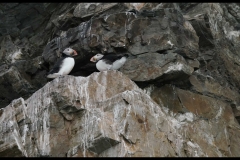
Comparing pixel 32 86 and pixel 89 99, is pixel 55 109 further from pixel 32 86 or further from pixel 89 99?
pixel 32 86

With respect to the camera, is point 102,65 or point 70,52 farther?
point 70,52

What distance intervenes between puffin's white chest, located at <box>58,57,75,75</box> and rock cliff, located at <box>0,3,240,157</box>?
0.24 meters

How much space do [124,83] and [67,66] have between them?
151cm

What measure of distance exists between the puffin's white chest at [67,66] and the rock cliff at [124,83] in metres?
0.24

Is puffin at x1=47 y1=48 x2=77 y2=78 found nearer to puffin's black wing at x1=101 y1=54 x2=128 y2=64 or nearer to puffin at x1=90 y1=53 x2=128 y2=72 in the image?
puffin at x1=90 y1=53 x2=128 y2=72

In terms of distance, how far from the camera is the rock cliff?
9.95 metres

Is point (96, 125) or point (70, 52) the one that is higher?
point (96, 125)

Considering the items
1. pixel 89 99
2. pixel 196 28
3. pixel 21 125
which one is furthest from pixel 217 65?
pixel 21 125

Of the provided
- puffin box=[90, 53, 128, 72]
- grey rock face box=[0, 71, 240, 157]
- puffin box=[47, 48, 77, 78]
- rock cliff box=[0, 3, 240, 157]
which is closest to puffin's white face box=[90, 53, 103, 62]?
puffin box=[90, 53, 128, 72]

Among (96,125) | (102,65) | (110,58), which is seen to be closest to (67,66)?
(102,65)

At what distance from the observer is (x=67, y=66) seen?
1199 centimetres

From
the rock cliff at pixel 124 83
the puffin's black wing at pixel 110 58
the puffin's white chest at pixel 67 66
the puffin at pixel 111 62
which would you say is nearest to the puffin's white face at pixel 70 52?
the rock cliff at pixel 124 83

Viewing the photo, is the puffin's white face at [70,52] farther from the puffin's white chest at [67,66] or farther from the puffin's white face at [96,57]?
the puffin's white chest at [67,66]

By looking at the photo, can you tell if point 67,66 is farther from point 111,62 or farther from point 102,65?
point 111,62
